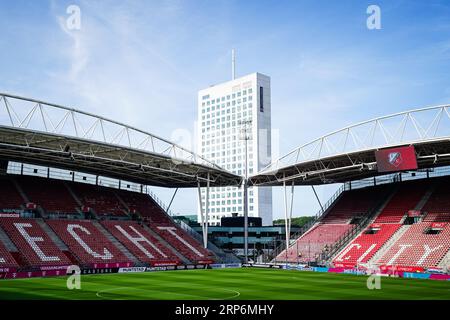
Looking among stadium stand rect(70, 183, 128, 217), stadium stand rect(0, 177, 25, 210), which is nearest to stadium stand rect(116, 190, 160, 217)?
stadium stand rect(70, 183, 128, 217)

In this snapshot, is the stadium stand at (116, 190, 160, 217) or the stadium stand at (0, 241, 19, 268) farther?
the stadium stand at (116, 190, 160, 217)

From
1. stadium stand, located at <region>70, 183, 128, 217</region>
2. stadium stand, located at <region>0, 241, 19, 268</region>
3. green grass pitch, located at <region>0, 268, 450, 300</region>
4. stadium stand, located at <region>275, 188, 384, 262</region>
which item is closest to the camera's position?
green grass pitch, located at <region>0, 268, 450, 300</region>

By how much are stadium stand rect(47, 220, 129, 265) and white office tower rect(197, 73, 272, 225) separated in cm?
7160

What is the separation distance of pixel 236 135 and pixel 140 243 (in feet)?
292

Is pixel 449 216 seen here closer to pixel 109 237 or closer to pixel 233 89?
pixel 109 237

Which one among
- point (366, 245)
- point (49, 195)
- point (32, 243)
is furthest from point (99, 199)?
point (366, 245)

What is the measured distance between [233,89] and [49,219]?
318ft

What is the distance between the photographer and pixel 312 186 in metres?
69.6

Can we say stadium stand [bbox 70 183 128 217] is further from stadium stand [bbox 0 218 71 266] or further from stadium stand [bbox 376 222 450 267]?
stadium stand [bbox 376 222 450 267]

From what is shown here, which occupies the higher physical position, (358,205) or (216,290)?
(358,205)

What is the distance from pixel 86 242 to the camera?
5306cm

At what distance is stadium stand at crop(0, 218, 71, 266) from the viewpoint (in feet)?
151
